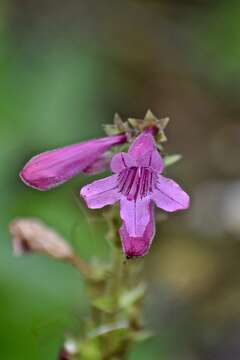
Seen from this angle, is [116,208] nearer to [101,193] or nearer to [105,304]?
[101,193]

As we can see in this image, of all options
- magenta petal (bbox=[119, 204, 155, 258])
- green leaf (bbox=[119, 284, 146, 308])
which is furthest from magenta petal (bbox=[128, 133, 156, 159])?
green leaf (bbox=[119, 284, 146, 308])

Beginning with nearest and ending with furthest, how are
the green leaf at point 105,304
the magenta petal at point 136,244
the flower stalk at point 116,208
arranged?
the magenta petal at point 136,244 → the flower stalk at point 116,208 → the green leaf at point 105,304

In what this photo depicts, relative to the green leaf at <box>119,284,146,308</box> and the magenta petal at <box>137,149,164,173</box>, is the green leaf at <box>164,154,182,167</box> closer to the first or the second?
the magenta petal at <box>137,149,164,173</box>

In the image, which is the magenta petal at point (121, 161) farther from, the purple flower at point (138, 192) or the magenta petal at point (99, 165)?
the magenta petal at point (99, 165)

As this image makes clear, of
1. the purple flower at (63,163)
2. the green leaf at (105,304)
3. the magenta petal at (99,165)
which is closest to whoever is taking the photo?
the purple flower at (63,163)

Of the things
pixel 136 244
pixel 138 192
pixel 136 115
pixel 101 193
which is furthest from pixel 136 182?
pixel 136 115

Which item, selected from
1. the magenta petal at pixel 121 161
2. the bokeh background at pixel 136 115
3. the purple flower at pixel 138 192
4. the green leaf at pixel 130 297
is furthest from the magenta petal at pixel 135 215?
the bokeh background at pixel 136 115
